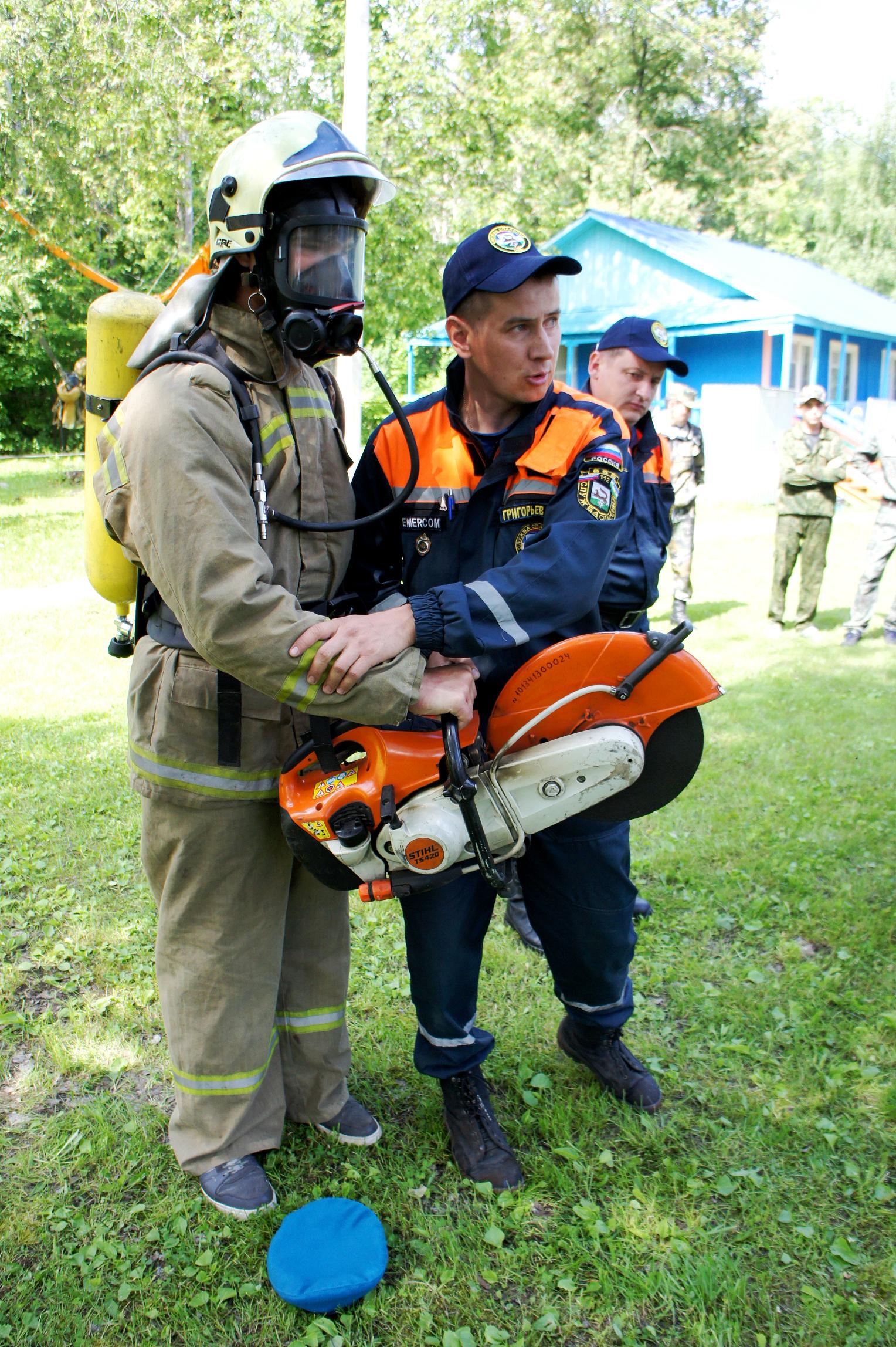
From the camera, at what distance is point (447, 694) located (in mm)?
2123

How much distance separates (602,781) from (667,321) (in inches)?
870

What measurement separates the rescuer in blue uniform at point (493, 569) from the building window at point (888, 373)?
29.6m

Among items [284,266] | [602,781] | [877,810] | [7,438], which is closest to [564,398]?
[284,266]

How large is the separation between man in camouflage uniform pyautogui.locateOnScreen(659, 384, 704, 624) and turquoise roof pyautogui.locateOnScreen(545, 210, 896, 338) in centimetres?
1286

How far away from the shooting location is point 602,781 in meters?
2.22

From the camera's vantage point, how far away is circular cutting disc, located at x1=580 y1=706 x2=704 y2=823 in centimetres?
234

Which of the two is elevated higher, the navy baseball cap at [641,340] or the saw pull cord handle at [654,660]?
the navy baseball cap at [641,340]

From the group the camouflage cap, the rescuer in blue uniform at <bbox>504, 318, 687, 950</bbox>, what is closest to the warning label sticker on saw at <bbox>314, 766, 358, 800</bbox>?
the rescuer in blue uniform at <bbox>504, 318, 687, 950</bbox>

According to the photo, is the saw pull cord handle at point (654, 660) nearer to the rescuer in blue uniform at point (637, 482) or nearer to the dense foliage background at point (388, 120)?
the rescuer in blue uniform at point (637, 482)

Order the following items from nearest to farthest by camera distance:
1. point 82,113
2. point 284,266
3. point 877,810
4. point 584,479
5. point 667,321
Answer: point 284,266, point 584,479, point 877,810, point 82,113, point 667,321

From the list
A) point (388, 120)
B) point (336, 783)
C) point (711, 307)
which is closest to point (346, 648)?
point (336, 783)

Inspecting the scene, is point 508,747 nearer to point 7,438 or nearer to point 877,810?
point 877,810

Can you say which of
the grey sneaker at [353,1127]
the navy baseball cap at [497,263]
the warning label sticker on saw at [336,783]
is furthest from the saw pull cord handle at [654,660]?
the grey sneaker at [353,1127]

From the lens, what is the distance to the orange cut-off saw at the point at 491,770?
211cm
